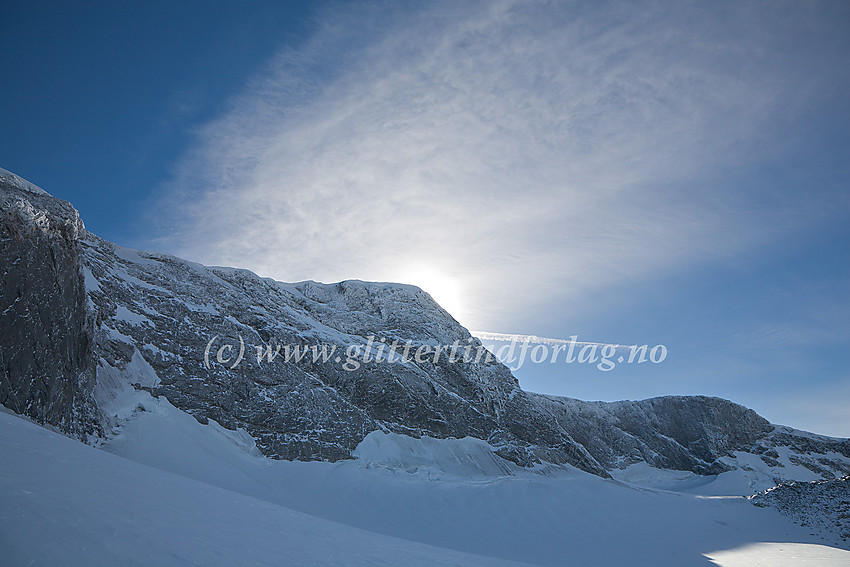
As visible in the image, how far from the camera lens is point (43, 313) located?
1705 centimetres

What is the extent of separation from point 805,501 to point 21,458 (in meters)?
37.1

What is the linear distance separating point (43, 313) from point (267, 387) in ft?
53.6

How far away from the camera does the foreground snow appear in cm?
531

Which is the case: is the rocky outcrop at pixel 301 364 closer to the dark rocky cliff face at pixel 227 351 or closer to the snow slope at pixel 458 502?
the dark rocky cliff face at pixel 227 351

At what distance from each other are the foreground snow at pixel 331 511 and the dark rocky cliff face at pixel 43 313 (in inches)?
167

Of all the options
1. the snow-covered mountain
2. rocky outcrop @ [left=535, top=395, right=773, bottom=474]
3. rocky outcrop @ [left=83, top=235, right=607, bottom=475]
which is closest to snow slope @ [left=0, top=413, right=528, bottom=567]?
the snow-covered mountain

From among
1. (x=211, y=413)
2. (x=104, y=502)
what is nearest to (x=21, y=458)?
(x=104, y=502)

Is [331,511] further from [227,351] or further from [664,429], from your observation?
[664,429]

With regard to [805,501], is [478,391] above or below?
above

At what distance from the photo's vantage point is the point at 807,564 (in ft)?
58.5

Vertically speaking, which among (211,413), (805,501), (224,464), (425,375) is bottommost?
(224,464)

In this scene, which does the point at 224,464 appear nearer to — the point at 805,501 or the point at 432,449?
the point at 432,449

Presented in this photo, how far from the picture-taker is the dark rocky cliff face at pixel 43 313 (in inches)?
595

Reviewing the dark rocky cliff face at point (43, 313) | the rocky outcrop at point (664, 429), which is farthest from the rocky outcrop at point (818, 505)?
the dark rocky cliff face at point (43, 313)
